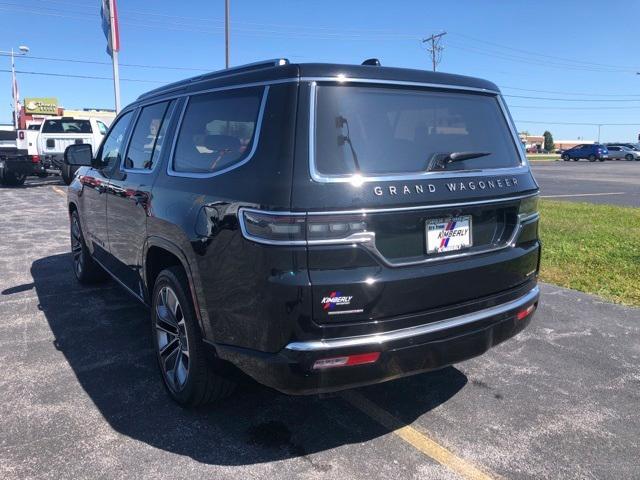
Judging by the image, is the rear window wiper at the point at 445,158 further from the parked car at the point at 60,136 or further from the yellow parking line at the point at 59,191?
the parked car at the point at 60,136

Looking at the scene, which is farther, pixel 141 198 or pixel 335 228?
pixel 141 198

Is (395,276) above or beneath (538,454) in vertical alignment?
above

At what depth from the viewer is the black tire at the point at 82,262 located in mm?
5829

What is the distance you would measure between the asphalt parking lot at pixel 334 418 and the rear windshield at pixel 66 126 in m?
15.7

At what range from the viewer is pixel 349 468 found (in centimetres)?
271

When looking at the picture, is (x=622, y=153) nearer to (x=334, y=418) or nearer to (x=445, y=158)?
(x=445, y=158)

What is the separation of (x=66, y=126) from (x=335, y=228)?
18.9m

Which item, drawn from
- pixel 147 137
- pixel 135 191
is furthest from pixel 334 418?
pixel 147 137

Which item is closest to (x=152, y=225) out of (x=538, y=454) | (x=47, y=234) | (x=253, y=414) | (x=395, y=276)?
(x=253, y=414)

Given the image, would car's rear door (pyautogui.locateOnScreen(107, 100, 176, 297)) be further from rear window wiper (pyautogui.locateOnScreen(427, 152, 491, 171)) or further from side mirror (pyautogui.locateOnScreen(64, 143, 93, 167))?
rear window wiper (pyautogui.locateOnScreen(427, 152, 491, 171))

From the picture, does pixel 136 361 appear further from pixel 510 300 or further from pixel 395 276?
pixel 510 300

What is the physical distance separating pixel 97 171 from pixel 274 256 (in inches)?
127

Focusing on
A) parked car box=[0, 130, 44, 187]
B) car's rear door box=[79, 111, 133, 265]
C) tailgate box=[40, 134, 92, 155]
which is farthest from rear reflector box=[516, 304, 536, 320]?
parked car box=[0, 130, 44, 187]

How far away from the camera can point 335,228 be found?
2.41 meters
